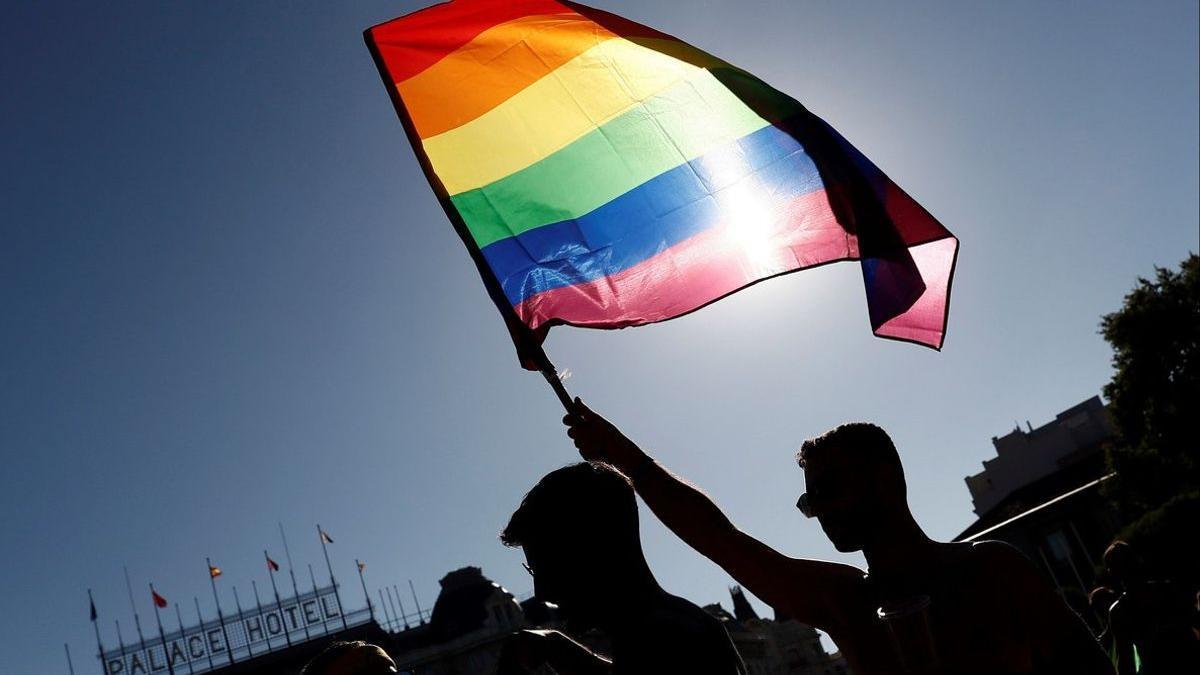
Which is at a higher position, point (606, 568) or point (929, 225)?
point (929, 225)

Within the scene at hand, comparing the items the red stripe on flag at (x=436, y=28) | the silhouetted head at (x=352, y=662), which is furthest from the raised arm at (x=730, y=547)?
the red stripe on flag at (x=436, y=28)

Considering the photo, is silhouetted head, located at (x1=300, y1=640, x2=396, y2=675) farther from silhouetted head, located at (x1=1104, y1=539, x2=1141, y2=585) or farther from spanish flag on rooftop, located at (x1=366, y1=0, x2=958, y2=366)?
silhouetted head, located at (x1=1104, y1=539, x2=1141, y2=585)

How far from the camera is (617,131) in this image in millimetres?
4961

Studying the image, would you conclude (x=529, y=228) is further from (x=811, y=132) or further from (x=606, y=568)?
(x=606, y=568)

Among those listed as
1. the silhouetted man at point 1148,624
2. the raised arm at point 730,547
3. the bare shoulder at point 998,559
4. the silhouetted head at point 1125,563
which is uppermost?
the raised arm at point 730,547

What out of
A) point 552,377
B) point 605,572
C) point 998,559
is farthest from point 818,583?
point 552,377

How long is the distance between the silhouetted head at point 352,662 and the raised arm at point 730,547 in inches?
61.7

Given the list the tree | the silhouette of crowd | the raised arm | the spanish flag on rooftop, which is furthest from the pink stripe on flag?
the tree

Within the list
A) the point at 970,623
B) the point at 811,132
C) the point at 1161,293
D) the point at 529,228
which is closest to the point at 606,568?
the point at 970,623

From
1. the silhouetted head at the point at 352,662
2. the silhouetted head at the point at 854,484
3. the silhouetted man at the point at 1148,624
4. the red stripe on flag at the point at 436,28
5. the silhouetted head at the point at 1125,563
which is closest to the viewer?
the silhouetted head at the point at 854,484

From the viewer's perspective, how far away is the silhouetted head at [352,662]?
157 inches

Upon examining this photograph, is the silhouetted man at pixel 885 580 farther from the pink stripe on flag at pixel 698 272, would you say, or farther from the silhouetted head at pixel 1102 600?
the silhouetted head at pixel 1102 600

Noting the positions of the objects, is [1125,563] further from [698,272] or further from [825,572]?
[825,572]

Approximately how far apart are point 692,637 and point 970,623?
633 mm
